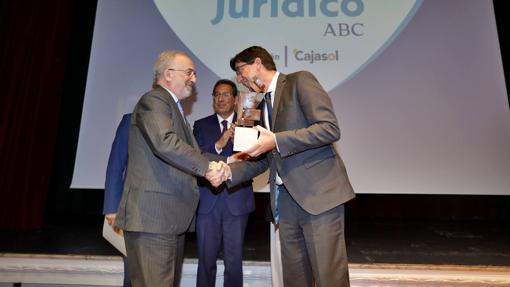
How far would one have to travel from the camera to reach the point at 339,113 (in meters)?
3.00

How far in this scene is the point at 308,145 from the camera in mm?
1350

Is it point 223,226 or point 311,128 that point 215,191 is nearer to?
point 223,226

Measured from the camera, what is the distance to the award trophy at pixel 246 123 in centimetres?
143

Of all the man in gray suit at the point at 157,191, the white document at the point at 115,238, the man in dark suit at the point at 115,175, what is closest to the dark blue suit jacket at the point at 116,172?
the man in dark suit at the point at 115,175

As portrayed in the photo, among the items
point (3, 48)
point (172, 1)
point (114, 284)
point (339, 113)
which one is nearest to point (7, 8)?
point (3, 48)

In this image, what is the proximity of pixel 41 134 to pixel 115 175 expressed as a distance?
235 centimetres

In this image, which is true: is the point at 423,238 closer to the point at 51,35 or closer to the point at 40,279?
the point at 40,279

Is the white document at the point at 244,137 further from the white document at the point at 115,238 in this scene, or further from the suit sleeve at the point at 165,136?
the white document at the point at 115,238

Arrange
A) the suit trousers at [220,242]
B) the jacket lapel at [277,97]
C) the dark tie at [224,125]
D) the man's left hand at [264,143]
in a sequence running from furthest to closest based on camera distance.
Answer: the dark tie at [224,125], the suit trousers at [220,242], the jacket lapel at [277,97], the man's left hand at [264,143]

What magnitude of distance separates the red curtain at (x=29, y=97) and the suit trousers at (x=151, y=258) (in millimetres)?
2764

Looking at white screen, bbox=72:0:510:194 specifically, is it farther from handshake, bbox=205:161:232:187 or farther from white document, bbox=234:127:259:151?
white document, bbox=234:127:259:151

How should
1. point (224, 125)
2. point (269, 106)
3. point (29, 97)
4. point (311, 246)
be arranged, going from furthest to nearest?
point (29, 97) < point (224, 125) < point (269, 106) < point (311, 246)

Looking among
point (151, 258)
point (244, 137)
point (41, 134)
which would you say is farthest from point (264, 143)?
point (41, 134)

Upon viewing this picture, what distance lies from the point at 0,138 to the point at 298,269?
3.55 meters
